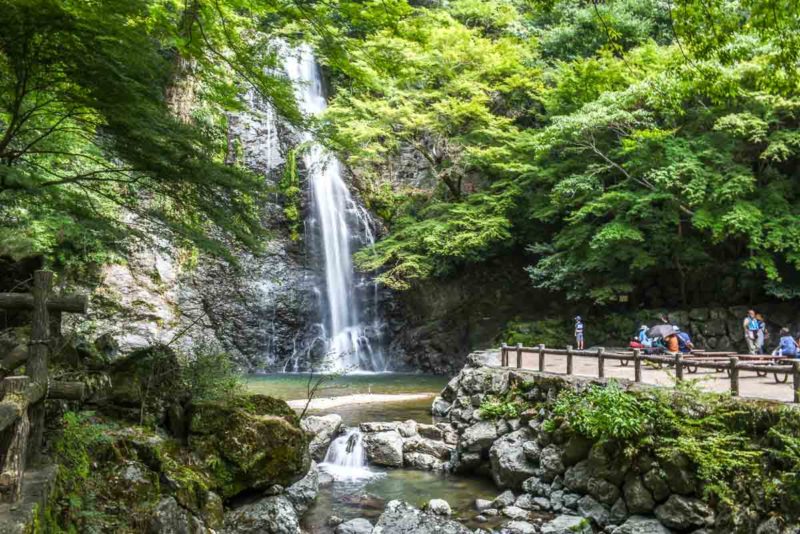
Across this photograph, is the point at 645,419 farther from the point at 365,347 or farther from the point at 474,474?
the point at 365,347

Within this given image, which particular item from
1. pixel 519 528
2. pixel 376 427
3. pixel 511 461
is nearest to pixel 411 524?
pixel 519 528

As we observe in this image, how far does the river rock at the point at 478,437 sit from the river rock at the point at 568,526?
258cm

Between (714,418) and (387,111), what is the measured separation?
15.2 metres

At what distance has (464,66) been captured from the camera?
20.4 metres

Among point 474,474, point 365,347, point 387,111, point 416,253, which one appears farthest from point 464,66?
point 474,474

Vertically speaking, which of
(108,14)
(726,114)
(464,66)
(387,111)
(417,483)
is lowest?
(417,483)

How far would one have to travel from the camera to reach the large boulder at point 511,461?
9156 millimetres

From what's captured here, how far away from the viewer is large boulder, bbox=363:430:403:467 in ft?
34.8

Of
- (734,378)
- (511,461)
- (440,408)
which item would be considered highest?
(734,378)

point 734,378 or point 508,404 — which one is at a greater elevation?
point 734,378

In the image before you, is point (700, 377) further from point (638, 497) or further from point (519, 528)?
point (519, 528)

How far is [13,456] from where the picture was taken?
10.4 feet

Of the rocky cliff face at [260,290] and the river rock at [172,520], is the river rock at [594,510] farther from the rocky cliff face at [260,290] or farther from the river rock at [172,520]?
the rocky cliff face at [260,290]

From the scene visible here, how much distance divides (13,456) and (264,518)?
380 cm
